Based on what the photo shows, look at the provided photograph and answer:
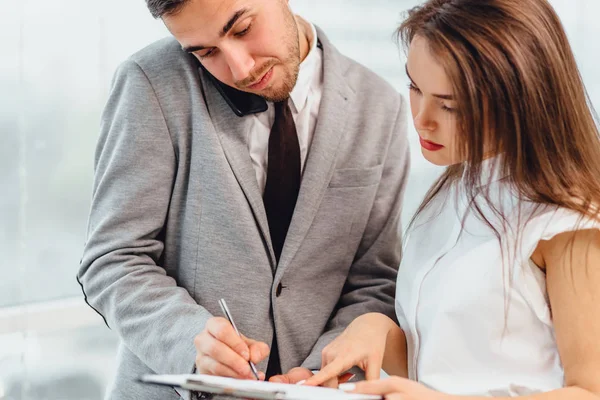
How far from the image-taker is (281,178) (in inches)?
62.6

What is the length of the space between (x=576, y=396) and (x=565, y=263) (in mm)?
202

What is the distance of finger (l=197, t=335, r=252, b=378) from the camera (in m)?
1.27

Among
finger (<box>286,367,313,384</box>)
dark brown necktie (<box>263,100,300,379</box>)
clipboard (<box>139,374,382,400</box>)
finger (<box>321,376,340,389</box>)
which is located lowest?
finger (<box>286,367,313,384</box>)

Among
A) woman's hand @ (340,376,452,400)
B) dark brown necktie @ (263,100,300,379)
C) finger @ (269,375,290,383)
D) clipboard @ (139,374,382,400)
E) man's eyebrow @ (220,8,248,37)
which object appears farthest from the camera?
dark brown necktie @ (263,100,300,379)

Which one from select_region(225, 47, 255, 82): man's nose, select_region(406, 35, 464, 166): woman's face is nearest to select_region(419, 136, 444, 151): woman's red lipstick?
select_region(406, 35, 464, 166): woman's face

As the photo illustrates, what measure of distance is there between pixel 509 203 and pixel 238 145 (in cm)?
58

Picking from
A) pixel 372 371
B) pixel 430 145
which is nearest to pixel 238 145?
pixel 430 145

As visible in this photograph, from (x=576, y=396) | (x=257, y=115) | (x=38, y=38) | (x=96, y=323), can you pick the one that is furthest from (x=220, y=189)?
(x=96, y=323)

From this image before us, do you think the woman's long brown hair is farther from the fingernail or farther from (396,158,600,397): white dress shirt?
the fingernail

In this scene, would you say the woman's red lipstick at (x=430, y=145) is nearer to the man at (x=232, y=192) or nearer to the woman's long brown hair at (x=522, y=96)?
the woman's long brown hair at (x=522, y=96)

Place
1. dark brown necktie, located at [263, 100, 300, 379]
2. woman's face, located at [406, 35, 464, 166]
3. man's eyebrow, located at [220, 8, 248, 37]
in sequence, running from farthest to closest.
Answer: dark brown necktie, located at [263, 100, 300, 379]
man's eyebrow, located at [220, 8, 248, 37]
woman's face, located at [406, 35, 464, 166]

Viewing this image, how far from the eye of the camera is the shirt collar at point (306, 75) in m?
1.65

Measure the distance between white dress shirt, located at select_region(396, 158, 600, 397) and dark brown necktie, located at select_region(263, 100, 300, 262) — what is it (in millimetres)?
338

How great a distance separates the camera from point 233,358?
127 centimetres
